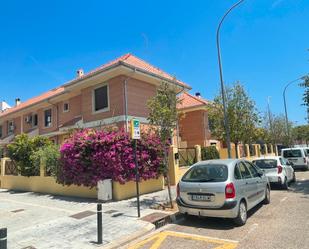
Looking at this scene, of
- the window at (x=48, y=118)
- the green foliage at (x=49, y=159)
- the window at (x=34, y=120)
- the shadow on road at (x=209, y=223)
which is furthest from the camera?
the window at (x=34, y=120)

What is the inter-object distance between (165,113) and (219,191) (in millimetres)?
3494

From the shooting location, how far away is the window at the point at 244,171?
766 cm

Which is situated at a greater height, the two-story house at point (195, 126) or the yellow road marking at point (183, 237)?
the two-story house at point (195, 126)

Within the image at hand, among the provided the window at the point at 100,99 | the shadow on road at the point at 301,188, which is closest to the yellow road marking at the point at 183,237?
the shadow on road at the point at 301,188

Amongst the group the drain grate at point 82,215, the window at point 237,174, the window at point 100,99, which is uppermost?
the window at point 100,99

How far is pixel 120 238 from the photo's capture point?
6.21m

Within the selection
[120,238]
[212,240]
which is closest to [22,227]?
[120,238]

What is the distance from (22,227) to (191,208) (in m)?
4.81

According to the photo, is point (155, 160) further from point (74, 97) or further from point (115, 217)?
point (74, 97)

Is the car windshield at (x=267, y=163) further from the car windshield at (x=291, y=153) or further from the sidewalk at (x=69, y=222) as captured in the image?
the car windshield at (x=291, y=153)

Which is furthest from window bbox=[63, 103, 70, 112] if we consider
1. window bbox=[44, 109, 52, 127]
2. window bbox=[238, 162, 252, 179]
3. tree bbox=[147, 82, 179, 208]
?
window bbox=[238, 162, 252, 179]

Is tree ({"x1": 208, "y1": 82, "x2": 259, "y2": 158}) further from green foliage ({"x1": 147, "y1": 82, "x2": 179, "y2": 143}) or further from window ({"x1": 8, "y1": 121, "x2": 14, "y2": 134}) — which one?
window ({"x1": 8, "y1": 121, "x2": 14, "y2": 134})

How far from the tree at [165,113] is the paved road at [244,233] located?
104 inches

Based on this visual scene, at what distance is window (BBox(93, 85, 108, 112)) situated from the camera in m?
16.5
